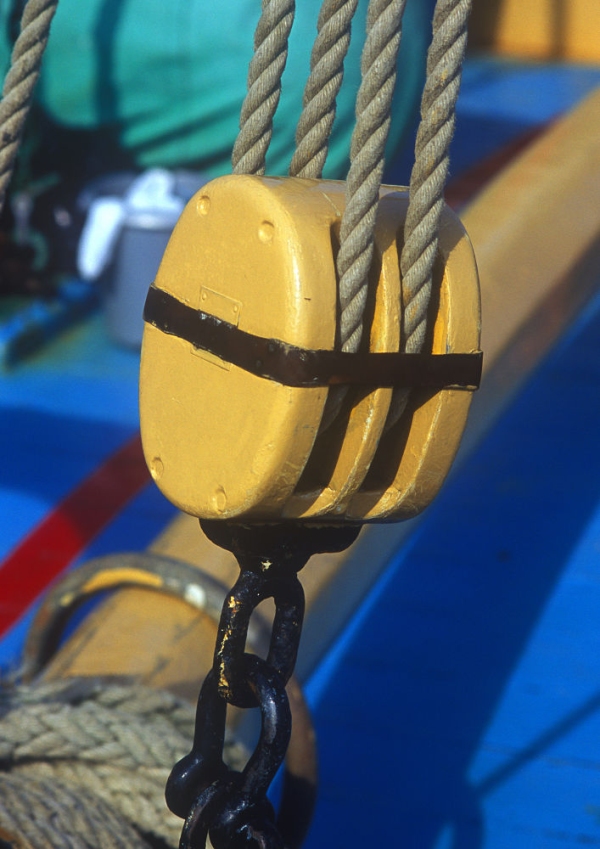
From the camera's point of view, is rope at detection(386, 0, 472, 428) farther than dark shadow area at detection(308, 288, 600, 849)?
No

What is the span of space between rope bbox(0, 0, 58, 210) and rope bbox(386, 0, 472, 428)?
0.98ft

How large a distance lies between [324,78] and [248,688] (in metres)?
0.39

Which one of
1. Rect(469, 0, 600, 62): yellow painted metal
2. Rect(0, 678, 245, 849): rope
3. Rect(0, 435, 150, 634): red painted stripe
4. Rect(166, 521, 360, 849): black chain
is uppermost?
Rect(166, 521, 360, 849): black chain

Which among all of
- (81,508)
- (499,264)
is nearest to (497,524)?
(499,264)

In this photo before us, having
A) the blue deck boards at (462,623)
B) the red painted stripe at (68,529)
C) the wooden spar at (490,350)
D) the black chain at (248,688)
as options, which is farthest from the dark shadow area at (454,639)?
the black chain at (248,688)

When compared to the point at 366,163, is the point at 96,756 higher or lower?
lower

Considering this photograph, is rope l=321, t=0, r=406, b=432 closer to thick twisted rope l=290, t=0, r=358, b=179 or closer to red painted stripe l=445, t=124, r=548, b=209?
thick twisted rope l=290, t=0, r=358, b=179

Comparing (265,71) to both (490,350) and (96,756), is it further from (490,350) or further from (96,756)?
(490,350)

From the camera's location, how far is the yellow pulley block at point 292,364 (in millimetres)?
621

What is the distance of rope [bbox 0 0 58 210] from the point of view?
0.76 meters

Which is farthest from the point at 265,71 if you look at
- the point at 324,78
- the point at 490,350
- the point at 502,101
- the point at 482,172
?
the point at 502,101

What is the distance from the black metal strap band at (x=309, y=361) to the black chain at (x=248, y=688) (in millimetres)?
114

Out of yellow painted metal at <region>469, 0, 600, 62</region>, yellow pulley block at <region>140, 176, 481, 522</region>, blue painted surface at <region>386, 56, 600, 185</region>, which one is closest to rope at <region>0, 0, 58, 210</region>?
yellow pulley block at <region>140, 176, 481, 522</region>

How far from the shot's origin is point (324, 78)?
66cm
